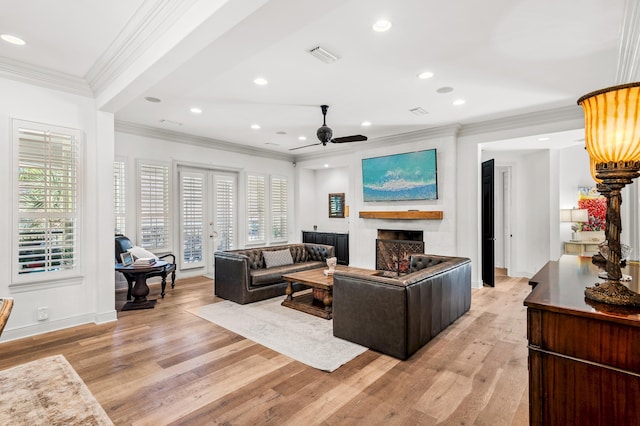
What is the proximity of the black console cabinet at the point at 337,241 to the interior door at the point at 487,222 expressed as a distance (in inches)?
128

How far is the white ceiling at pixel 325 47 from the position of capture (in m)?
2.37

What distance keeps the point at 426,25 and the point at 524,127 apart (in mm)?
3521

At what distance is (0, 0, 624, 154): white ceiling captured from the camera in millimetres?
2369

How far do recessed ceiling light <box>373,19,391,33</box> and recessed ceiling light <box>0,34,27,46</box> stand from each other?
316 cm

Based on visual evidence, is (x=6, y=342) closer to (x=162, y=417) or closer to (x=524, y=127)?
(x=162, y=417)

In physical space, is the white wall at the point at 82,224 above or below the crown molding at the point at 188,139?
below

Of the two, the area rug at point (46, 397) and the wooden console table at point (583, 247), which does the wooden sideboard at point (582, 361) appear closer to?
the area rug at point (46, 397)

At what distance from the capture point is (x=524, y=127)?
17.2ft

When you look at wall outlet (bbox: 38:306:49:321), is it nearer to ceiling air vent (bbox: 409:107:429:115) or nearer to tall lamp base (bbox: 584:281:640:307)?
tall lamp base (bbox: 584:281:640:307)

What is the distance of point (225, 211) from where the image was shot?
725 cm

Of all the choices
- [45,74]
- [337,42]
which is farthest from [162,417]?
[45,74]

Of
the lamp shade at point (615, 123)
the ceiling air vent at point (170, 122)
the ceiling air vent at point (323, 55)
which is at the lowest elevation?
the lamp shade at point (615, 123)

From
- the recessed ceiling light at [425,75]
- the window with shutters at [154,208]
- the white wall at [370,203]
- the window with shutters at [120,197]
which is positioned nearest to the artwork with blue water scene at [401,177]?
the white wall at [370,203]

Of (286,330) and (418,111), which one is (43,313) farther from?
(418,111)
